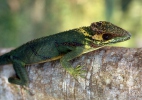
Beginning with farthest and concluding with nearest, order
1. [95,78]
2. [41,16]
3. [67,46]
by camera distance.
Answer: [41,16]
[67,46]
[95,78]

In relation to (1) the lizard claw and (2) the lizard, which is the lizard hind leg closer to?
(2) the lizard

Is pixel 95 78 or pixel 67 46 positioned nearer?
pixel 95 78

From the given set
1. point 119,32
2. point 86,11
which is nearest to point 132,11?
point 86,11

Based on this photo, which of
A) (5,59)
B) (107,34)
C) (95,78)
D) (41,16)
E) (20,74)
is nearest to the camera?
(95,78)

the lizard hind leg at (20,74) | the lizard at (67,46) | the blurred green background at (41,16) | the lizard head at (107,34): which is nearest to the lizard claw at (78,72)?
the lizard at (67,46)

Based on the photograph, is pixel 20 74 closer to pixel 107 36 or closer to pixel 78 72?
pixel 78 72

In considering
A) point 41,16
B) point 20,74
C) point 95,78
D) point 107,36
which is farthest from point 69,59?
point 41,16

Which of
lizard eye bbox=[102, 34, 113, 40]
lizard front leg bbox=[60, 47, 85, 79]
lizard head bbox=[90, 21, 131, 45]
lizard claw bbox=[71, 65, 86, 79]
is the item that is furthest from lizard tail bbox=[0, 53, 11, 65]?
lizard eye bbox=[102, 34, 113, 40]
